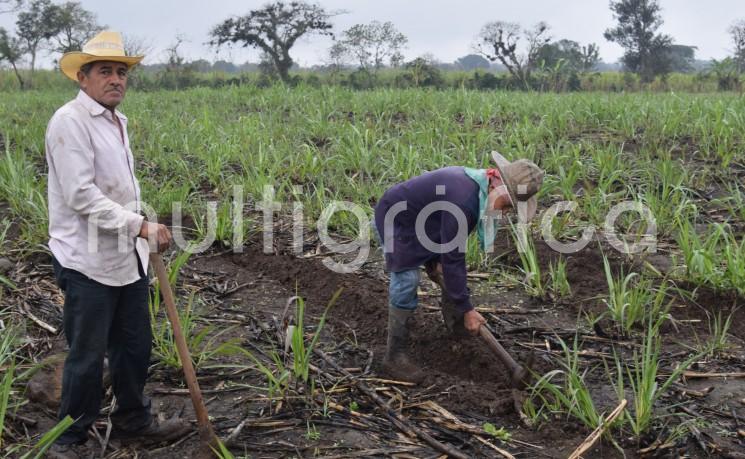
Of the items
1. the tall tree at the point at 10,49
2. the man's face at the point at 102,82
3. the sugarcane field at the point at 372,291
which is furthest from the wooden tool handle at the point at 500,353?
the tall tree at the point at 10,49

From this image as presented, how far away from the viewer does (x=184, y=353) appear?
262cm

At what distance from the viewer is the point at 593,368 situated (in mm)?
3381

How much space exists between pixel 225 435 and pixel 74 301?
0.77 metres

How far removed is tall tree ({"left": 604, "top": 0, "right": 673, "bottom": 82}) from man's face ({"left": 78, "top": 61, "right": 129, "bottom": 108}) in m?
31.5

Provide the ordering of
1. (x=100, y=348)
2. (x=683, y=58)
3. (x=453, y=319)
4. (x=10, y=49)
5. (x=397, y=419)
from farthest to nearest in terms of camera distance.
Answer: (x=683, y=58)
(x=10, y=49)
(x=453, y=319)
(x=397, y=419)
(x=100, y=348)

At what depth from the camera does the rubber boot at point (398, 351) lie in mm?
3363

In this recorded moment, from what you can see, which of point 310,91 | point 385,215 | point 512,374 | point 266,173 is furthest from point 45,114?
point 512,374

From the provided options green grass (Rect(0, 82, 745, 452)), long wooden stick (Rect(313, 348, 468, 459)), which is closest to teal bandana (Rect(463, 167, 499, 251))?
green grass (Rect(0, 82, 745, 452))

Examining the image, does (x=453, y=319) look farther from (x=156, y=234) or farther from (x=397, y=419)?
(x=156, y=234)

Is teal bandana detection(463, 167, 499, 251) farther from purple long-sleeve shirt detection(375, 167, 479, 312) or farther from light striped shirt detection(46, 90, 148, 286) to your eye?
light striped shirt detection(46, 90, 148, 286)

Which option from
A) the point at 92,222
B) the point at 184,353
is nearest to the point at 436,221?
the point at 184,353

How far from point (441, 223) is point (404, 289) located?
410mm

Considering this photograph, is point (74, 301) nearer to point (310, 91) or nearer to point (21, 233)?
point (21, 233)

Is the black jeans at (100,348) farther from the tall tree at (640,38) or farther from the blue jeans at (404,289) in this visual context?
the tall tree at (640,38)
